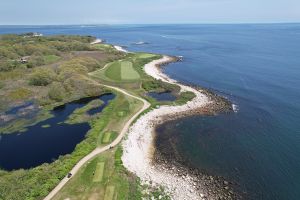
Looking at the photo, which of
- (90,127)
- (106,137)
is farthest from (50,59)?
(106,137)

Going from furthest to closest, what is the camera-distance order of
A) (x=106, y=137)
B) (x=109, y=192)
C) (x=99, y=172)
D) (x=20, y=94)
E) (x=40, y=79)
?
(x=40, y=79) → (x=20, y=94) → (x=106, y=137) → (x=99, y=172) → (x=109, y=192)

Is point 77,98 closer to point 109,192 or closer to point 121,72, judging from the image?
point 121,72

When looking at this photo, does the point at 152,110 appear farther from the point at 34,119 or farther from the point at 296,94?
the point at 296,94

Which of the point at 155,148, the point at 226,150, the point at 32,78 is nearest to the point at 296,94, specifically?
the point at 226,150

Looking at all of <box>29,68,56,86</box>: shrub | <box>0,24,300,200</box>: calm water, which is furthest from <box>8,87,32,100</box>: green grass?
<box>0,24,300,200</box>: calm water

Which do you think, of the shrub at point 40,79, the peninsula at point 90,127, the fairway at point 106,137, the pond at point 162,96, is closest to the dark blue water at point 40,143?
the peninsula at point 90,127

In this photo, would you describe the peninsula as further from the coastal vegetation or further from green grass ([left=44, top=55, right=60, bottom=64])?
green grass ([left=44, top=55, right=60, bottom=64])
